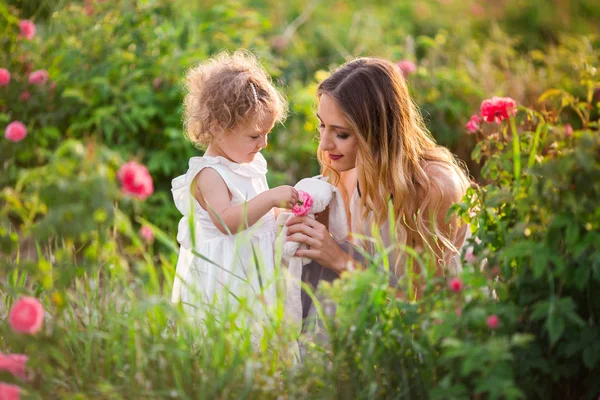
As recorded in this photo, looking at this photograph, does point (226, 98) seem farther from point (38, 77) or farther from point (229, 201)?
point (38, 77)

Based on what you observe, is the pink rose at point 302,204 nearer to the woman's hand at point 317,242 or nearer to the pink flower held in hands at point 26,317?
the woman's hand at point 317,242

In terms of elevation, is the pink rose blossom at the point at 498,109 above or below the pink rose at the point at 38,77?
below

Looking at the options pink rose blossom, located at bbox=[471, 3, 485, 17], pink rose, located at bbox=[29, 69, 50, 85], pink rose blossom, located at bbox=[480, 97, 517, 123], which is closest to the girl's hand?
pink rose blossom, located at bbox=[480, 97, 517, 123]

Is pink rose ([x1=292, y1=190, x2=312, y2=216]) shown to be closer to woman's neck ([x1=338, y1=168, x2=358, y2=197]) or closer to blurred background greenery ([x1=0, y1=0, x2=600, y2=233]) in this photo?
woman's neck ([x1=338, y1=168, x2=358, y2=197])

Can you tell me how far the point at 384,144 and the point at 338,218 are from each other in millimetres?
393

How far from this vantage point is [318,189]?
2908mm

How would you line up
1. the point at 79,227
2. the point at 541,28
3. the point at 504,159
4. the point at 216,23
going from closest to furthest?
1. the point at 79,227
2. the point at 504,159
3. the point at 216,23
4. the point at 541,28

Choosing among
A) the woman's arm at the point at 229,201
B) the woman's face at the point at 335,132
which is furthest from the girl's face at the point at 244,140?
the woman's face at the point at 335,132

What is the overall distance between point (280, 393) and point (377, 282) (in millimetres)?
459

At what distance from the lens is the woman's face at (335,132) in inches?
120

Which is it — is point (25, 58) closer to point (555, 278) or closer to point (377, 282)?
point (377, 282)

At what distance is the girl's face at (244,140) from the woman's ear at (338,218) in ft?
1.30

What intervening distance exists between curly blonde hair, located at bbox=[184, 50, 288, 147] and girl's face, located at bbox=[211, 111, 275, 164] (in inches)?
1.0

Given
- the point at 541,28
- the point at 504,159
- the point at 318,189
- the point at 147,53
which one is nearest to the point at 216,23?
the point at 147,53
